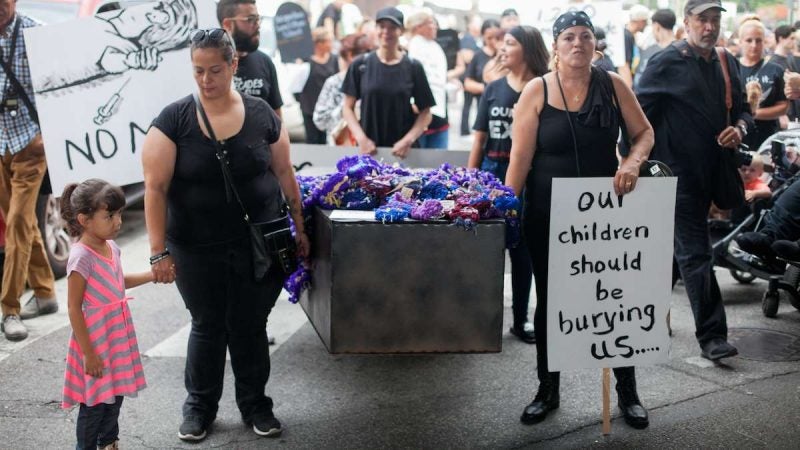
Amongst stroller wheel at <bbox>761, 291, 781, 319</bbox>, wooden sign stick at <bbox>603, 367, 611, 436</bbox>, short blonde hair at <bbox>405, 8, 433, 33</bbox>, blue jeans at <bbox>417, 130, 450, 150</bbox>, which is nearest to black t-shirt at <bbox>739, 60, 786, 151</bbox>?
stroller wheel at <bbox>761, 291, 781, 319</bbox>

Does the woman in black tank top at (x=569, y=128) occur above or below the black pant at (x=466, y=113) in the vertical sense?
above

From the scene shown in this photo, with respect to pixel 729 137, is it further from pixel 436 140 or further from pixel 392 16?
pixel 436 140

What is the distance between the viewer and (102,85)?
559cm

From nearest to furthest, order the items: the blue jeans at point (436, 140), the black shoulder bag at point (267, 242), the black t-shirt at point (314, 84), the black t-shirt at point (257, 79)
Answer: the black shoulder bag at point (267, 242) → the black t-shirt at point (257, 79) → the blue jeans at point (436, 140) → the black t-shirt at point (314, 84)

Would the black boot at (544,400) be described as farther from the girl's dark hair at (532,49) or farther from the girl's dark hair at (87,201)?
the girl's dark hair at (87,201)

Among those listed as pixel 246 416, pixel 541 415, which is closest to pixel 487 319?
pixel 541 415

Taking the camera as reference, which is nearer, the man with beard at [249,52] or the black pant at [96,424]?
the black pant at [96,424]

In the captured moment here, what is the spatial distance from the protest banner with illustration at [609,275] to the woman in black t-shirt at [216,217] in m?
1.25

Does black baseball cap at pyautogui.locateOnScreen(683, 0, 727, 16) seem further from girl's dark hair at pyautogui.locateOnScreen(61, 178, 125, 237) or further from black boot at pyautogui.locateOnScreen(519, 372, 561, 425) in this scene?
girl's dark hair at pyautogui.locateOnScreen(61, 178, 125, 237)

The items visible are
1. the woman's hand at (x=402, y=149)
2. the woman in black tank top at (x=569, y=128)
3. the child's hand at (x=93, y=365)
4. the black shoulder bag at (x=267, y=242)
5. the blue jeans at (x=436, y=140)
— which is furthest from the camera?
the blue jeans at (x=436, y=140)

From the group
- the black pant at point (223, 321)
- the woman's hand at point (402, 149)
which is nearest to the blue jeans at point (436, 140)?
the woman's hand at point (402, 149)

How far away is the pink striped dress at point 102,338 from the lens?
4004 millimetres

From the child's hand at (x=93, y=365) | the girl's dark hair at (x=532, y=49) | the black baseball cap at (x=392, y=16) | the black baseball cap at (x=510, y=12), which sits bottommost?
the child's hand at (x=93, y=365)

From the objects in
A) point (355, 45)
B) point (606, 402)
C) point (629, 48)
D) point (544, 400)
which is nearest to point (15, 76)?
point (544, 400)
